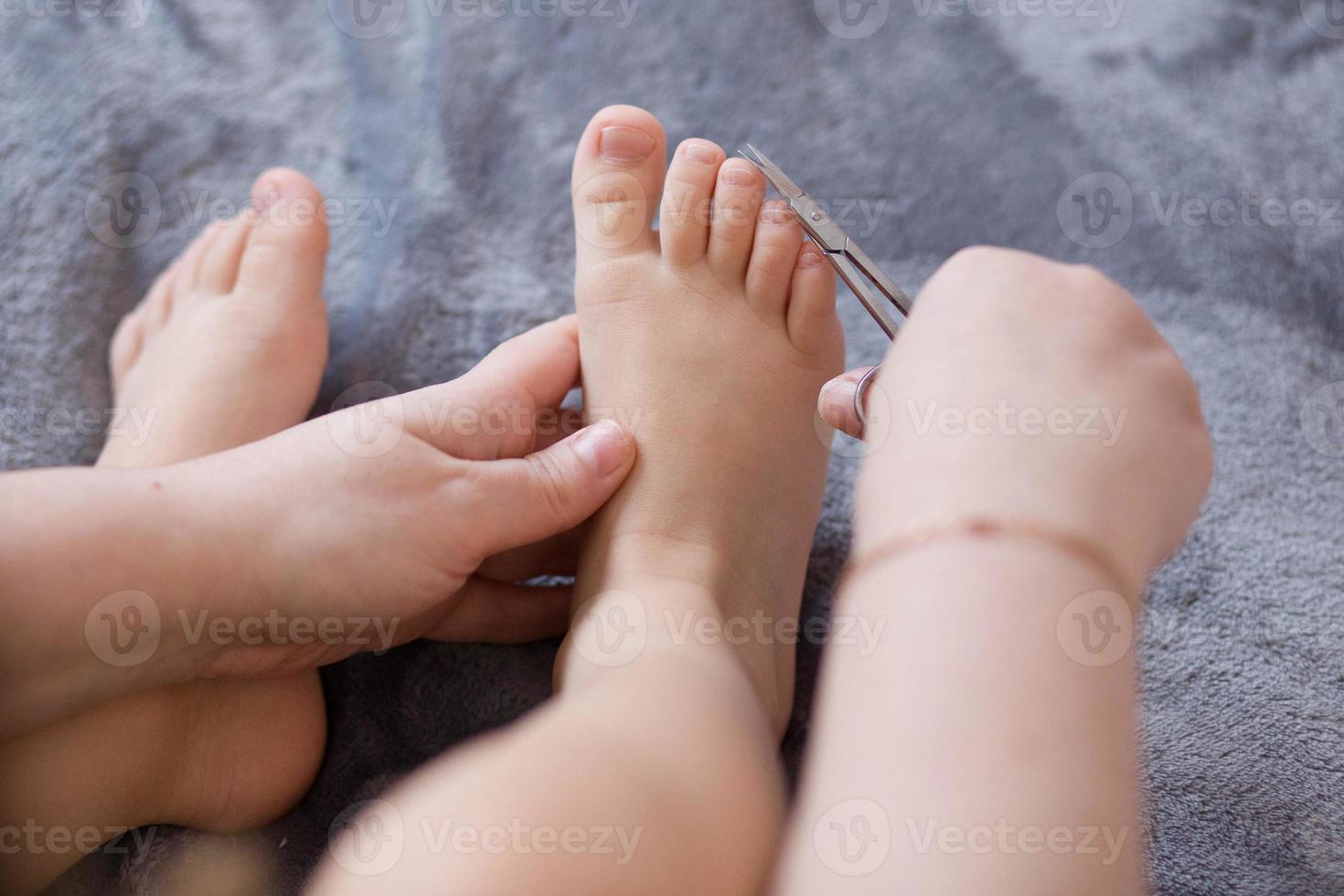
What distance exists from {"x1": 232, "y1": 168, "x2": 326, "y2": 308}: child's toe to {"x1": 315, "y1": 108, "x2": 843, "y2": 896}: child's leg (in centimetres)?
25

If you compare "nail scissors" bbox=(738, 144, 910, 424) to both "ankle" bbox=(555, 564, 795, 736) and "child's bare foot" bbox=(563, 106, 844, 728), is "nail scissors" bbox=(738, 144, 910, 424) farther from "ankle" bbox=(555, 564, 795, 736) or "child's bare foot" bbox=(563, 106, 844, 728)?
"ankle" bbox=(555, 564, 795, 736)

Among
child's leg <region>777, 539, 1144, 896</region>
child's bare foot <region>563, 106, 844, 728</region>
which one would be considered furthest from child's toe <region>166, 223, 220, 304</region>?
child's leg <region>777, 539, 1144, 896</region>

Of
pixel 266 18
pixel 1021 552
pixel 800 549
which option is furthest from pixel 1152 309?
pixel 266 18

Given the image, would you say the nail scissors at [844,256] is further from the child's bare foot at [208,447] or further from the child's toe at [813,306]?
the child's bare foot at [208,447]

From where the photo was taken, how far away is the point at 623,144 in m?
0.85

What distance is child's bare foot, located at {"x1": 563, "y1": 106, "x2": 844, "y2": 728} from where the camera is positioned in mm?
757

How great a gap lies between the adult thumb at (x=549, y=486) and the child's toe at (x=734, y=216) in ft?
0.57

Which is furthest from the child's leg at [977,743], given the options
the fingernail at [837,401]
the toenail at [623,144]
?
the toenail at [623,144]

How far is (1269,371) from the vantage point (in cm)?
86

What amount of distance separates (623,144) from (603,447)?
26cm

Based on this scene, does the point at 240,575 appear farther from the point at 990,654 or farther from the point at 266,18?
the point at 266,18

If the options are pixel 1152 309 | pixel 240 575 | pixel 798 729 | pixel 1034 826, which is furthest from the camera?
pixel 1152 309

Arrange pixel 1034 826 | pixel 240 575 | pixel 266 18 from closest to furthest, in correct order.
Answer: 1. pixel 1034 826
2. pixel 240 575
3. pixel 266 18

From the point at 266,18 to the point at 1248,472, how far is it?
40.4 inches
